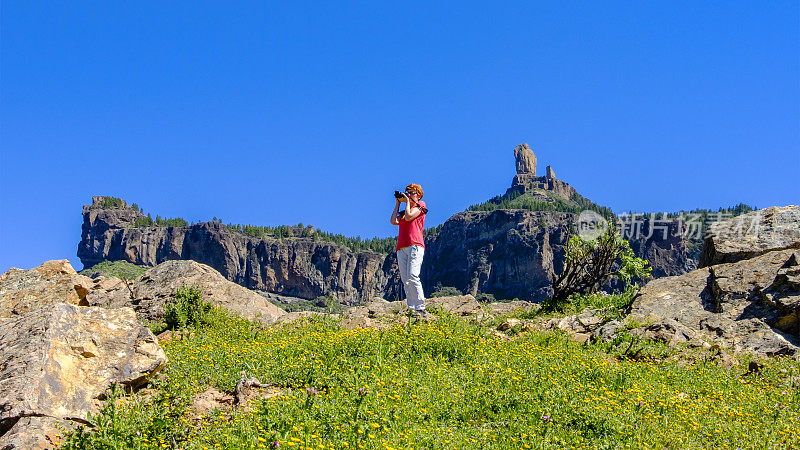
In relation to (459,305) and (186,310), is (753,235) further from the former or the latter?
(186,310)

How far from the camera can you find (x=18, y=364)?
25.6ft

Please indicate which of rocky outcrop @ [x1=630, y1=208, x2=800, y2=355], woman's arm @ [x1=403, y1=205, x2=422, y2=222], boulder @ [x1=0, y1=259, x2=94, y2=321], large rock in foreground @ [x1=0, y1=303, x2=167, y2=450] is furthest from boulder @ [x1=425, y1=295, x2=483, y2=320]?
boulder @ [x1=0, y1=259, x2=94, y2=321]

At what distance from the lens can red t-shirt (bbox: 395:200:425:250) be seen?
46.7ft

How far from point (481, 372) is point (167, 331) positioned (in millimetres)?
8373

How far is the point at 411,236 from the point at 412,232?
0.10 metres

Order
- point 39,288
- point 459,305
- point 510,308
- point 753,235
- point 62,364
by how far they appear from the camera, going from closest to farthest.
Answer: point 62,364 → point 39,288 → point 459,305 → point 753,235 → point 510,308

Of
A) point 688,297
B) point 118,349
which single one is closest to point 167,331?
point 118,349

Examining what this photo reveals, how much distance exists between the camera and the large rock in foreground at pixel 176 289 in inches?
652

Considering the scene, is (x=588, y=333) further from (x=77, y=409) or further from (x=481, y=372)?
(x=77, y=409)

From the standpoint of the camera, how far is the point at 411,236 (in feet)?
46.5

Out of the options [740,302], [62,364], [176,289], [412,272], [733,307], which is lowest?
[62,364]

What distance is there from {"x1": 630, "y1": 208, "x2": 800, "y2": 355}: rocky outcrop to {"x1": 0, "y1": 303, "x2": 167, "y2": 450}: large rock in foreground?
11243 mm

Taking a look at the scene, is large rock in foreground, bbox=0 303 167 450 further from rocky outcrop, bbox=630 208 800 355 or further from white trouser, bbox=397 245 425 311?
rocky outcrop, bbox=630 208 800 355

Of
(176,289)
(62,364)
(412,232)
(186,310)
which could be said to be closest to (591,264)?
(412,232)
